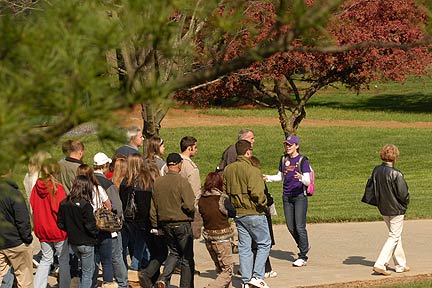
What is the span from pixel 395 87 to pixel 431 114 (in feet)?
48.7

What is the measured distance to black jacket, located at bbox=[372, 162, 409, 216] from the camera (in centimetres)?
→ 1223

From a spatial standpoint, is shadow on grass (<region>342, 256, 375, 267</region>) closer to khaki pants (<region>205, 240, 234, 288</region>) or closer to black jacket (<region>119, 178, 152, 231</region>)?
khaki pants (<region>205, 240, 234, 288</region>)

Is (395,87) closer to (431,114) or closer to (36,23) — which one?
(431,114)

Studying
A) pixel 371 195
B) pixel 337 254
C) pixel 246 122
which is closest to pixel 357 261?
pixel 337 254

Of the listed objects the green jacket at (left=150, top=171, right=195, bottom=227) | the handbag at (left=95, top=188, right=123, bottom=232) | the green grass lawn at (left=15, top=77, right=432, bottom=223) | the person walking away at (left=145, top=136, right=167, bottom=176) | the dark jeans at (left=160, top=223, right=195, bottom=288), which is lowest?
the green grass lawn at (left=15, top=77, right=432, bottom=223)

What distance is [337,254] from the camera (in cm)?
1419

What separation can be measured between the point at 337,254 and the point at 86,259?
15.4ft

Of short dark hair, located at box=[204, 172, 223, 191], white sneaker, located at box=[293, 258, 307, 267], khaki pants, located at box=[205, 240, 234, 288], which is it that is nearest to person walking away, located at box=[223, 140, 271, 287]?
short dark hair, located at box=[204, 172, 223, 191]

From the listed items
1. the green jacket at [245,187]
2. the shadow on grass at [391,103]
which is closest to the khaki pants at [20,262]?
the green jacket at [245,187]

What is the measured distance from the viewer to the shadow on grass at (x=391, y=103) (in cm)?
4997

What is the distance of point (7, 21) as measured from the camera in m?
3.91

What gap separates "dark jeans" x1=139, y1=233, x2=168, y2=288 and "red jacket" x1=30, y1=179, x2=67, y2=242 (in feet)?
4.04

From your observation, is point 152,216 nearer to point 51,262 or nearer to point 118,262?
point 118,262

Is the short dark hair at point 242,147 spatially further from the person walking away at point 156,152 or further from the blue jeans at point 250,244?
the person walking away at point 156,152
